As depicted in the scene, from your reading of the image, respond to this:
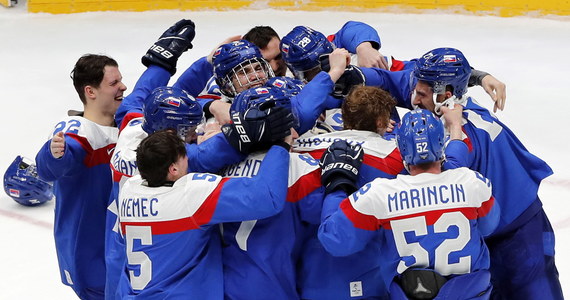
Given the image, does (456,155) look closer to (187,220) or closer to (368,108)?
(368,108)

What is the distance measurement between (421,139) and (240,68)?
89 cm

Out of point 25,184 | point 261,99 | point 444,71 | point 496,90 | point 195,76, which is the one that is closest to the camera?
point 261,99

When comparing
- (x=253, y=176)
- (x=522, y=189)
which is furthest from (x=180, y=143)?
(x=522, y=189)

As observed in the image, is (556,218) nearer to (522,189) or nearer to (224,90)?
(522,189)

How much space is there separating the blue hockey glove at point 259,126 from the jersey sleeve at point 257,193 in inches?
2.8

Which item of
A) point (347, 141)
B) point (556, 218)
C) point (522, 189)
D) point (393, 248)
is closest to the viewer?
point (393, 248)

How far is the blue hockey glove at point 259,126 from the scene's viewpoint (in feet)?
10.5

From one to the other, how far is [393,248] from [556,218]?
3.14m

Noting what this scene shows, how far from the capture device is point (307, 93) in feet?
11.5

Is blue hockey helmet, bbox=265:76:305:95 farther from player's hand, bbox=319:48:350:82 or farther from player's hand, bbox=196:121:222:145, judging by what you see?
player's hand, bbox=196:121:222:145

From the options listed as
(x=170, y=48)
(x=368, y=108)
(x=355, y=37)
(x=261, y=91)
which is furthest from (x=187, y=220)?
(x=355, y=37)

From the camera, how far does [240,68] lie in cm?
368

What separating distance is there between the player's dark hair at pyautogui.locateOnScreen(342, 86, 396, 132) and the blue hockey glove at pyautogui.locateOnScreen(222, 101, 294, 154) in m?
0.32

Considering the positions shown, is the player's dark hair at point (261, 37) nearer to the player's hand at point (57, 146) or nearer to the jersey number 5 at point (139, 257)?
the player's hand at point (57, 146)
